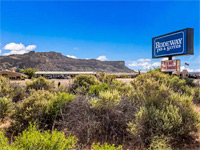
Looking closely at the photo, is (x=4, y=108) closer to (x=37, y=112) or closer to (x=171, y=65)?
(x=37, y=112)

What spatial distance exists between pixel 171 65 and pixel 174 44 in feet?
8.94

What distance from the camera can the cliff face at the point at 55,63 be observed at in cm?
14250

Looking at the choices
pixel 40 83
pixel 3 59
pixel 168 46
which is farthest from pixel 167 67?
pixel 3 59

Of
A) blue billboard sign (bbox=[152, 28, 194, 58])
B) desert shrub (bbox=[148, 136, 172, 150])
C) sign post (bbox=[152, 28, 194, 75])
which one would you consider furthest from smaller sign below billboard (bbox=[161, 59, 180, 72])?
desert shrub (bbox=[148, 136, 172, 150])

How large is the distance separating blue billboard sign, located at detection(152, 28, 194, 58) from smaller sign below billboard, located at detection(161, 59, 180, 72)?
0.93 m

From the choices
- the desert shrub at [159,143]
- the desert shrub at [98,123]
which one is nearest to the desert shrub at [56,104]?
the desert shrub at [98,123]

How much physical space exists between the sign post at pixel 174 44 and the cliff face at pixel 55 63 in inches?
5040

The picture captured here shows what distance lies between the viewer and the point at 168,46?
21.6 metres

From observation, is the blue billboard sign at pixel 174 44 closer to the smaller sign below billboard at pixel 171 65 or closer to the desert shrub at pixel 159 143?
the smaller sign below billboard at pixel 171 65

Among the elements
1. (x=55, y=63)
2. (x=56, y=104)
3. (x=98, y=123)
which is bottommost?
(x=98, y=123)

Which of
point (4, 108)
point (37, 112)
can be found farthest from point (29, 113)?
point (4, 108)

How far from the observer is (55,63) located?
158 meters

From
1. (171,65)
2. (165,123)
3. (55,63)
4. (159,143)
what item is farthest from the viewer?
(55,63)

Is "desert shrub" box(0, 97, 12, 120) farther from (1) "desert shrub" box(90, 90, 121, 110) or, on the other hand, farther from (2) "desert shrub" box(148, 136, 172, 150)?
(2) "desert shrub" box(148, 136, 172, 150)
